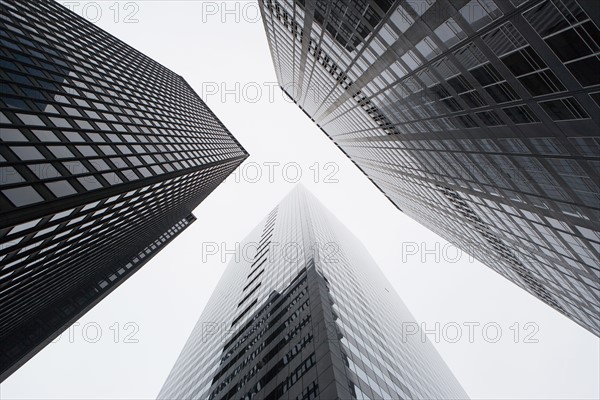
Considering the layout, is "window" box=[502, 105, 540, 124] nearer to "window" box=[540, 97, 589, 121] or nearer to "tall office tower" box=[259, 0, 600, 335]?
"tall office tower" box=[259, 0, 600, 335]

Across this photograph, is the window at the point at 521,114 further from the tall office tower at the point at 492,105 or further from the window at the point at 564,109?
the window at the point at 564,109

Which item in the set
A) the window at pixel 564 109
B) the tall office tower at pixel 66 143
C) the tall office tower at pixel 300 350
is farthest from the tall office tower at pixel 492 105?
the tall office tower at pixel 66 143

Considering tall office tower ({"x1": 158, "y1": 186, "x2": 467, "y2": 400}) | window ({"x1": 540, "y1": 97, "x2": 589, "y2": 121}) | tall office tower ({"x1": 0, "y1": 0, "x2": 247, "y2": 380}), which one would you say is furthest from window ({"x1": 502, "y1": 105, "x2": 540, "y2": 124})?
tall office tower ({"x1": 0, "y1": 0, "x2": 247, "y2": 380})

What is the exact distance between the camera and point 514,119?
2303 centimetres

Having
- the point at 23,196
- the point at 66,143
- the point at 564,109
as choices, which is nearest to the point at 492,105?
the point at 564,109

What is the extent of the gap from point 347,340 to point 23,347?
2622 inches

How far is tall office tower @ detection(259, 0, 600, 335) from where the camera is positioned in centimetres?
1686

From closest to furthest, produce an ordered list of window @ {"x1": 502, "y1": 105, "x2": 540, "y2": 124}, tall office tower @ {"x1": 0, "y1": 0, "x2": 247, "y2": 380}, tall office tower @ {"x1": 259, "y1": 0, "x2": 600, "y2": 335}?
tall office tower @ {"x1": 259, "y1": 0, "x2": 600, "y2": 335}, tall office tower @ {"x1": 0, "y1": 0, "x2": 247, "y2": 380}, window @ {"x1": 502, "y1": 105, "x2": 540, "y2": 124}

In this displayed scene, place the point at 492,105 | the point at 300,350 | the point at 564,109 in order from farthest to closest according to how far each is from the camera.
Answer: the point at 300,350 → the point at 492,105 → the point at 564,109

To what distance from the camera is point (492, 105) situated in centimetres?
2362

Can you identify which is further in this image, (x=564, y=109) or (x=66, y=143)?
(x=66, y=143)

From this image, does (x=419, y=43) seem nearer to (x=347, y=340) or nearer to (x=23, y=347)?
(x=347, y=340)

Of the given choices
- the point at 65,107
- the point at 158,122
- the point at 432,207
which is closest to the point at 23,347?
the point at 158,122

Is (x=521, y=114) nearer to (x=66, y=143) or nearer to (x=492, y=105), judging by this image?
(x=492, y=105)
